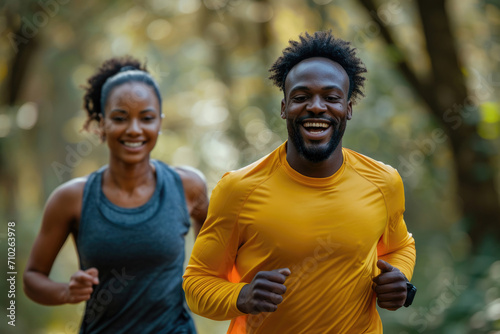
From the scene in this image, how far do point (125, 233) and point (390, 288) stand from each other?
1.49 m

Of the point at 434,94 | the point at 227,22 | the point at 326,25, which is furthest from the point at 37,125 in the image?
the point at 434,94

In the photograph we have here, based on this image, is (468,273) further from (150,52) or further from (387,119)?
(150,52)

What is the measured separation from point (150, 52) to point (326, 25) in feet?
17.9

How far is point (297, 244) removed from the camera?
8.00 ft

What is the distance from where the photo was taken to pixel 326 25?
6.84 meters

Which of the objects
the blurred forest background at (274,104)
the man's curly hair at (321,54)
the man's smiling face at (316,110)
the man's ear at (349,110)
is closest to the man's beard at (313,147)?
the man's smiling face at (316,110)

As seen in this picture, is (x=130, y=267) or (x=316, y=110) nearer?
(x=316, y=110)

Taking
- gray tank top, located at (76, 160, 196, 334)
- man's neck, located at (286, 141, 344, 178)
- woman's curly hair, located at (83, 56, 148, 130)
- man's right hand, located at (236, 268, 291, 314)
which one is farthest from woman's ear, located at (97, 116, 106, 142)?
man's right hand, located at (236, 268, 291, 314)

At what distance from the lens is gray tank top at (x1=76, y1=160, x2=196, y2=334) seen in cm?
328

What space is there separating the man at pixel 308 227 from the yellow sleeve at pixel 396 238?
0.02 metres

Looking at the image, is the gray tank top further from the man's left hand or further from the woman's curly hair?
the man's left hand

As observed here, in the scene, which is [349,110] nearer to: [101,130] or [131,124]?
[131,124]

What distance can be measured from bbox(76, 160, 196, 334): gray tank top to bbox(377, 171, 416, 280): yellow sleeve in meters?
1.17

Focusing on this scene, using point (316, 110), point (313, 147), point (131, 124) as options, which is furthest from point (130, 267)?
point (316, 110)
